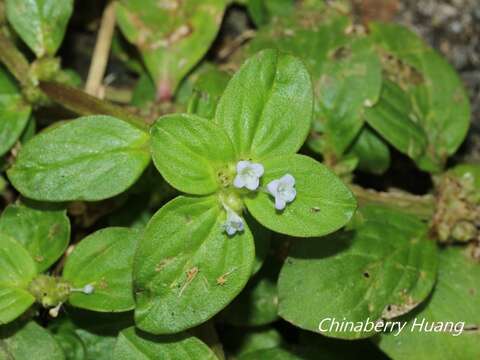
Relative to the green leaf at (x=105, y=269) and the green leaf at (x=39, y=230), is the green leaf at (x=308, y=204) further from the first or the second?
the green leaf at (x=39, y=230)

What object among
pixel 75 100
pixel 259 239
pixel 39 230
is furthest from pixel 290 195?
pixel 75 100

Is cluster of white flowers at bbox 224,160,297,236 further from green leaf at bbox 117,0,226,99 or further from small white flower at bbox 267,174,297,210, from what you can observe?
green leaf at bbox 117,0,226,99

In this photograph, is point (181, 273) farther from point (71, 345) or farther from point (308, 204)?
point (71, 345)

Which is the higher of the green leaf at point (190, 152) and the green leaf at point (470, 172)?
the green leaf at point (190, 152)

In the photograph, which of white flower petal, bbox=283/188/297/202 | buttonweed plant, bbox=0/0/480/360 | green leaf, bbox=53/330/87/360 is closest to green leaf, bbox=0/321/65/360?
buttonweed plant, bbox=0/0/480/360

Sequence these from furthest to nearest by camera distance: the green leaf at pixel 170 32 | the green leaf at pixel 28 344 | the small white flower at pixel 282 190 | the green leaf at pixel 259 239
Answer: the green leaf at pixel 170 32, the green leaf at pixel 259 239, the green leaf at pixel 28 344, the small white flower at pixel 282 190

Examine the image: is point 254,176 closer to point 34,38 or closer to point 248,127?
point 248,127

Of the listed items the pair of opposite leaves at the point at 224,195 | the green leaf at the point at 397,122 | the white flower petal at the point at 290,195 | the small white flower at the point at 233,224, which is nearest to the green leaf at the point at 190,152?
the pair of opposite leaves at the point at 224,195

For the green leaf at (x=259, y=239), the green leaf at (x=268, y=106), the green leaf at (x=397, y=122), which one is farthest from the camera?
the green leaf at (x=397, y=122)
